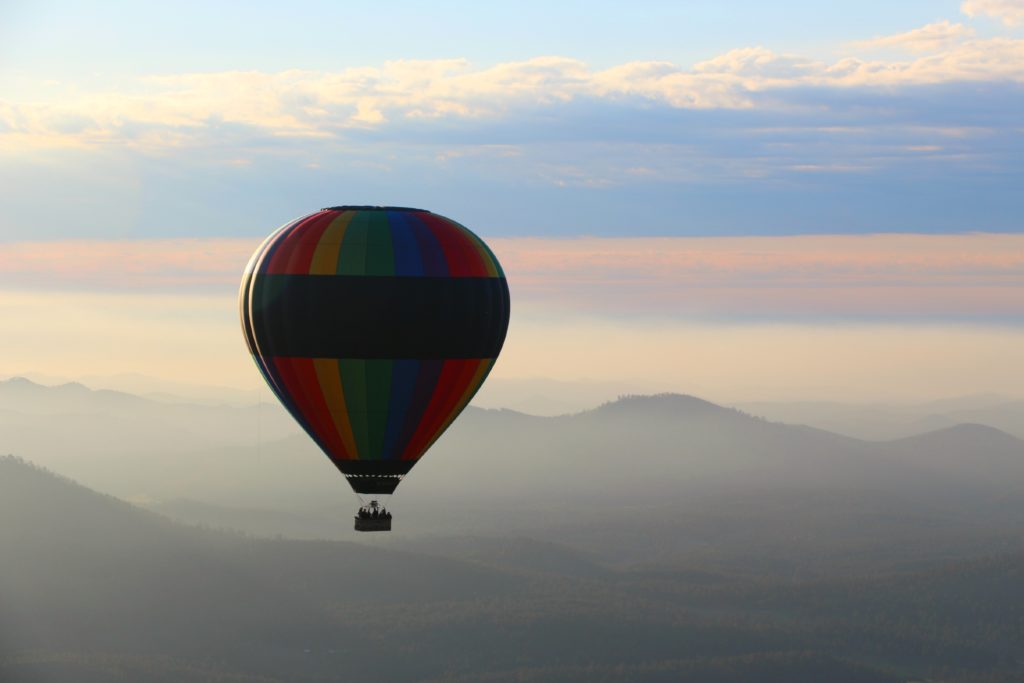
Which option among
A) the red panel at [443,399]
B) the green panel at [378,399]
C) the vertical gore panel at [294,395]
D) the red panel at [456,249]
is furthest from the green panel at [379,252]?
the vertical gore panel at [294,395]

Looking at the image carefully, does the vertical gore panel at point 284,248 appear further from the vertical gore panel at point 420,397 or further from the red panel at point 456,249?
the vertical gore panel at point 420,397

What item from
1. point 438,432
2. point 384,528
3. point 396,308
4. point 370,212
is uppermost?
point 370,212

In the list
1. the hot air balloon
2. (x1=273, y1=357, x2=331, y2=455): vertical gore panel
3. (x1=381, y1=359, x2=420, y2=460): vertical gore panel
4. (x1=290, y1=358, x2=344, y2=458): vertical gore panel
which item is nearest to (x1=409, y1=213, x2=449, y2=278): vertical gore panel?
the hot air balloon

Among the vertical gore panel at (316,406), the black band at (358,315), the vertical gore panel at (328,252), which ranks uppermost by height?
the vertical gore panel at (328,252)

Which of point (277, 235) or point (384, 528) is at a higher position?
point (277, 235)

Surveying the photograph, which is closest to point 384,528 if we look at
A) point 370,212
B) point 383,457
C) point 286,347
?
point 383,457

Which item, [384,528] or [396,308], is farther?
[396,308]

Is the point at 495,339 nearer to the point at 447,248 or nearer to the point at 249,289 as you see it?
the point at 447,248
